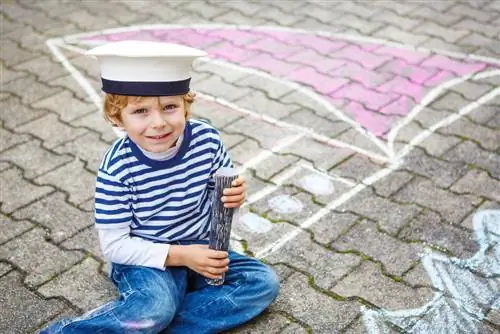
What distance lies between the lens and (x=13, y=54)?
16.9ft

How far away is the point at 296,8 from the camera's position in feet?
19.0

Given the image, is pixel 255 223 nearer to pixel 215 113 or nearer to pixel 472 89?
pixel 215 113

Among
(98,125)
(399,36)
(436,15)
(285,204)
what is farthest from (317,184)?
(436,15)

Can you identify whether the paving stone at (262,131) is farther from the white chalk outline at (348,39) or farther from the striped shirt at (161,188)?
the striped shirt at (161,188)

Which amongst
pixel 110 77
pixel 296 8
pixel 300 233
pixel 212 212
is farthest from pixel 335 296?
pixel 296 8

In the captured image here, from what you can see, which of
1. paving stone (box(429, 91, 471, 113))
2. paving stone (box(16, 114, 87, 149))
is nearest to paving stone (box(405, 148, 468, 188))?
paving stone (box(429, 91, 471, 113))

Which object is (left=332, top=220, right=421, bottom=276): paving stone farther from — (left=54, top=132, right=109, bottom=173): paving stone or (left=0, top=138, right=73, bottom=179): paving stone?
(left=0, top=138, right=73, bottom=179): paving stone

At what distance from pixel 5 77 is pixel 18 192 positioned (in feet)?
4.91

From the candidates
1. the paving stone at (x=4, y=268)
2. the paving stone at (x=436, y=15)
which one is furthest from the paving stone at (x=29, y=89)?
the paving stone at (x=436, y=15)

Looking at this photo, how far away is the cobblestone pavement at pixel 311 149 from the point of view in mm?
2918

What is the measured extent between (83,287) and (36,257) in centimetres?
33

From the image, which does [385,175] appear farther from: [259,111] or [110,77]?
[110,77]

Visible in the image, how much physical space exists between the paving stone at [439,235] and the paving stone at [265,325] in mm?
785

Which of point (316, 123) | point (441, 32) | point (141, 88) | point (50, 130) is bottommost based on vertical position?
point (50, 130)
